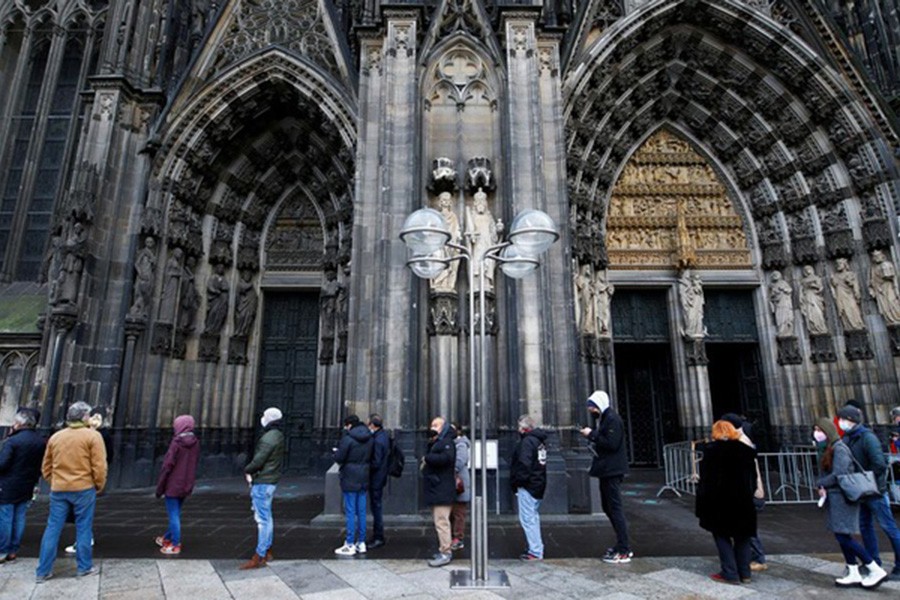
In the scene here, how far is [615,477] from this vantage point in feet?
17.4

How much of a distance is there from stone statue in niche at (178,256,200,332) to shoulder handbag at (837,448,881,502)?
12.1 meters

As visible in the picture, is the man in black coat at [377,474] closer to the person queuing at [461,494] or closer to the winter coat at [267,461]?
the person queuing at [461,494]

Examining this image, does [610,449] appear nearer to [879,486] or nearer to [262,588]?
[879,486]

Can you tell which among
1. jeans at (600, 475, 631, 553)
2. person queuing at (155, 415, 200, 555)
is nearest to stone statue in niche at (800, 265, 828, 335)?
jeans at (600, 475, 631, 553)

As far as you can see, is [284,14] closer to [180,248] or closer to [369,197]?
[180,248]

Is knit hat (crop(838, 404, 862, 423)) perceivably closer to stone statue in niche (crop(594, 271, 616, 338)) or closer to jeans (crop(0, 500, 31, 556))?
stone statue in niche (crop(594, 271, 616, 338))

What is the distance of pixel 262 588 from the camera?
4438 mm

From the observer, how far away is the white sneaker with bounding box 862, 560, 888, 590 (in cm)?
439

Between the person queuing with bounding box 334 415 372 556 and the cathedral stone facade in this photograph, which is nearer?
the person queuing with bounding box 334 415 372 556

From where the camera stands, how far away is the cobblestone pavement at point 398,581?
4.30 metres

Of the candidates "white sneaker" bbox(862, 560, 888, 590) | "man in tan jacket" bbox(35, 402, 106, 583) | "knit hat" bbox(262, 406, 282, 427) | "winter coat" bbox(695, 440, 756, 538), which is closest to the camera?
"white sneaker" bbox(862, 560, 888, 590)

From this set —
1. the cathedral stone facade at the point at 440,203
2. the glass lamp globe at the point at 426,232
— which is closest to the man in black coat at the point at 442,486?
the glass lamp globe at the point at 426,232

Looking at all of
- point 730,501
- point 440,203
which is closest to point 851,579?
point 730,501

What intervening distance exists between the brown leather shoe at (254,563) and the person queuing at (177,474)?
104cm
